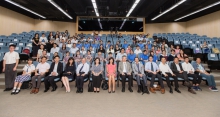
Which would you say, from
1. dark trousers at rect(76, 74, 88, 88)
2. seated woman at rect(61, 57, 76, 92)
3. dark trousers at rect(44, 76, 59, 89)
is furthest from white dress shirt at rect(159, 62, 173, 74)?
dark trousers at rect(44, 76, 59, 89)

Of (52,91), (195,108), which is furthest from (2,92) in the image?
(195,108)

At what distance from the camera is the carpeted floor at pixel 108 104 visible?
283cm

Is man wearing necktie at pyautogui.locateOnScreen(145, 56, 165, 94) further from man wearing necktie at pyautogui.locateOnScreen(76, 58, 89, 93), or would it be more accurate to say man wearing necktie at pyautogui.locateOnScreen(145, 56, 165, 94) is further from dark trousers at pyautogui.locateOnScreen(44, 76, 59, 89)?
dark trousers at pyautogui.locateOnScreen(44, 76, 59, 89)

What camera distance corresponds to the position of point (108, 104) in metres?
3.32

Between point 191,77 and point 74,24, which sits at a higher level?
point 74,24

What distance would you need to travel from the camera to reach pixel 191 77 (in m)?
4.59

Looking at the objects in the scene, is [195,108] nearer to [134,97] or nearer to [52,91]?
[134,97]

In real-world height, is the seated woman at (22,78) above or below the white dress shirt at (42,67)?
below

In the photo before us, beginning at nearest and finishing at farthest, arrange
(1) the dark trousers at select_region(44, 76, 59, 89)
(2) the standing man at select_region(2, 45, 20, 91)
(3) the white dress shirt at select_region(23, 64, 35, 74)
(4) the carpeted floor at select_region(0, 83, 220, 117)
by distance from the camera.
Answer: (4) the carpeted floor at select_region(0, 83, 220, 117), (1) the dark trousers at select_region(44, 76, 59, 89), (2) the standing man at select_region(2, 45, 20, 91), (3) the white dress shirt at select_region(23, 64, 35, 74)

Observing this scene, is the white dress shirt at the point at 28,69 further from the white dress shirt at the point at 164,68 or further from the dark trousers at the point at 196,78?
the dark trousers at the point at 196,78

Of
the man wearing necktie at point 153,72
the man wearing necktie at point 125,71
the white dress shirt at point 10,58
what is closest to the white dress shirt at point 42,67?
the white dress shirt at point 10,58

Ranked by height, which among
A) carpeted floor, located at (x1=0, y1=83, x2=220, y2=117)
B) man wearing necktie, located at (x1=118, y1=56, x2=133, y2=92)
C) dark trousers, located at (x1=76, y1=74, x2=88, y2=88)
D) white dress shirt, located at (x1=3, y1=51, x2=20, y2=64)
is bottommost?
carpeted floor, located at (x1=0, y1=83, x2=220, y2=117)

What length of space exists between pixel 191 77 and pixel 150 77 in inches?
54.3

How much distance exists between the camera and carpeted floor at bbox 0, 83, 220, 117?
2.83 meters
